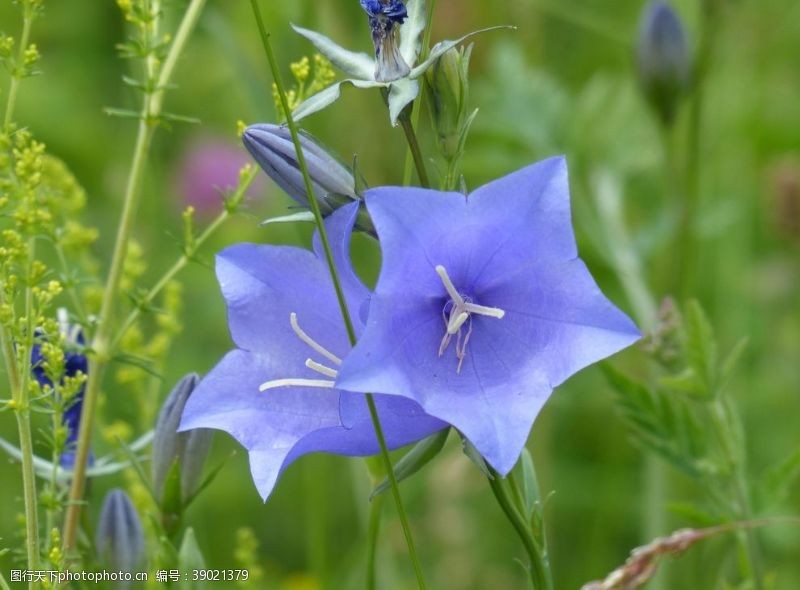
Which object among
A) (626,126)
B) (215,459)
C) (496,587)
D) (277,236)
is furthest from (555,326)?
(277,236)

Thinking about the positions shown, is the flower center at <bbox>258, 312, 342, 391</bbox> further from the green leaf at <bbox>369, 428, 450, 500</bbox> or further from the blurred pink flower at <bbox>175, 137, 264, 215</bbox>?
the blurred pink flower at <bbox>175, 137, 264, 215</bbox>

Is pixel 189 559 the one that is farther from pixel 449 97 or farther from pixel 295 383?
pixel 449 97

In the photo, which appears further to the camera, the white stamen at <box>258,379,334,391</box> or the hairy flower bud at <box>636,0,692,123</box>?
the hairy flower bud at <box>636,0,692,123</box>

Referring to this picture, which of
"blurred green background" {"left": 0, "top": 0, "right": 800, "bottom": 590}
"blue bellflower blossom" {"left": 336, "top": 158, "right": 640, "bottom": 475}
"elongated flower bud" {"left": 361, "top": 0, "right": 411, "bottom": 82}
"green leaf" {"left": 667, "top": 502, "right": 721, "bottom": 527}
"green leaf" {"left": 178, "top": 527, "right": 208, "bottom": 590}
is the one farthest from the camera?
"blurred green background" {"left": 0, "top": 0, "right": 800, "bottom": 590}

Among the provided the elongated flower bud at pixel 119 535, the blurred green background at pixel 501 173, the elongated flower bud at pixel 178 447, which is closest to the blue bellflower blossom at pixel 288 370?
the elongated flower bud at pixel 178 447

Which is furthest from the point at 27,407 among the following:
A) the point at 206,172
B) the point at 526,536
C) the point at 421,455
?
the point at 206,172

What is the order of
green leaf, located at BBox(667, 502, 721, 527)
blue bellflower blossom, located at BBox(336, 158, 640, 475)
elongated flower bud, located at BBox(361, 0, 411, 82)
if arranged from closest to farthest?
blue bellflower blossom, located at BBox(336, 158, 640, 475), elongated flower bud, located at BBox(361, 0, 411, 82), green leaf, located at BBox(667, 502, 721, 527)

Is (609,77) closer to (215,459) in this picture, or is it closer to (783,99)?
(783,99)

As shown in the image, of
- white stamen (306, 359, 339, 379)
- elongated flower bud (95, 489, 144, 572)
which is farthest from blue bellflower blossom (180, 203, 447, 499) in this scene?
elongated flower bud (95, 489, 144, 572)
